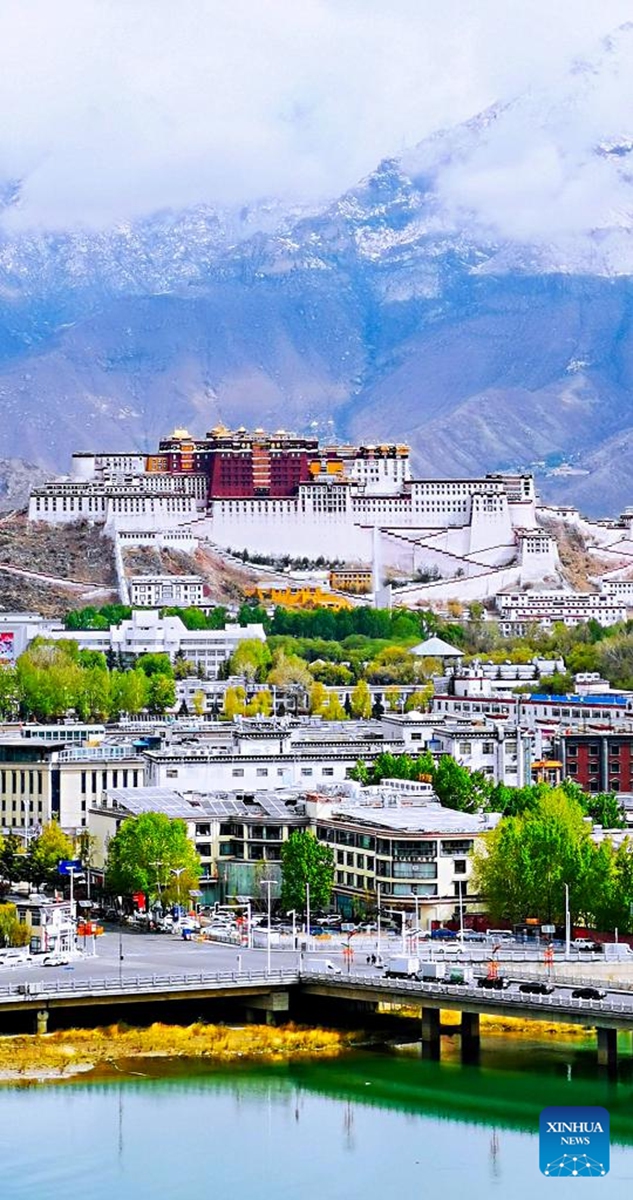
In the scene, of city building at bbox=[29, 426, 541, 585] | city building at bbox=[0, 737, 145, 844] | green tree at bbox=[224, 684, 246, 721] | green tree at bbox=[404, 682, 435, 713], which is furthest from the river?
city building at bbox=[29, 426, 541, 585]

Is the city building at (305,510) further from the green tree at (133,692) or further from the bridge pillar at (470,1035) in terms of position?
the bridge pillar at (470,1035)

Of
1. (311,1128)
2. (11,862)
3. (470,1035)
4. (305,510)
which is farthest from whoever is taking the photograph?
(305,510)

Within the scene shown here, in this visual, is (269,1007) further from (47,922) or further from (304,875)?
(304,875)

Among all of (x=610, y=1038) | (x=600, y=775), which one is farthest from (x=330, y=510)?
(x=610, y=1038)

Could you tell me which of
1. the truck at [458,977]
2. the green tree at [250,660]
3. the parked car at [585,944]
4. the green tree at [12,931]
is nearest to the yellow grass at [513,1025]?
the truck at [458,977]

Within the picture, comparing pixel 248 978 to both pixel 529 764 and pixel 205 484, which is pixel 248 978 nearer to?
pixel 529 764

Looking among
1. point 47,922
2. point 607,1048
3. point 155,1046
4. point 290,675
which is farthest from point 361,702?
point 607,1048
